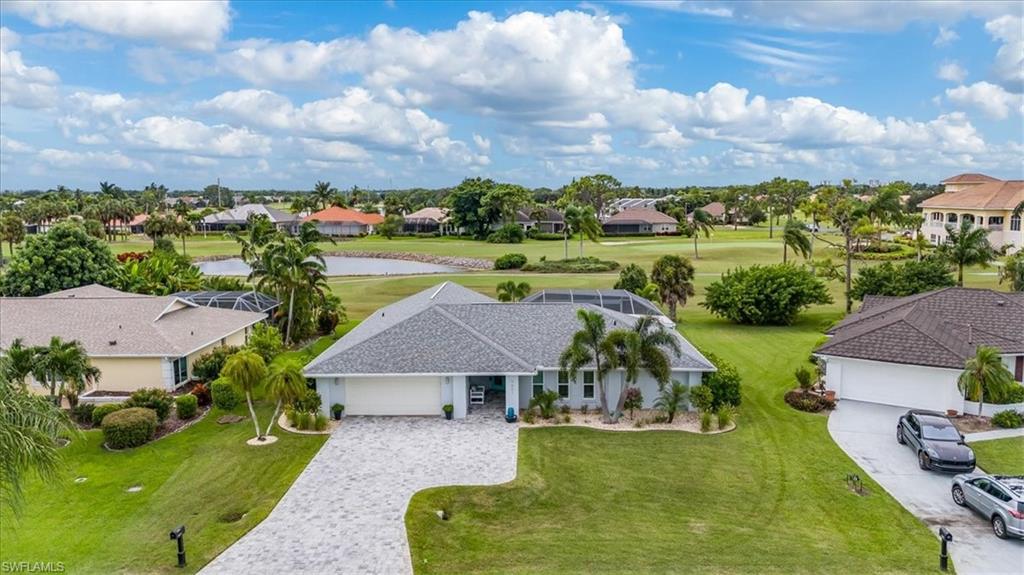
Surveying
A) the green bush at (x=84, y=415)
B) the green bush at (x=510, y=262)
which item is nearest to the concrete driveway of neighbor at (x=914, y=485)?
the green bush at (x=84, y=415)

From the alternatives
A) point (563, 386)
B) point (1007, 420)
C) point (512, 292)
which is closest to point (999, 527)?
point (1007, 420)

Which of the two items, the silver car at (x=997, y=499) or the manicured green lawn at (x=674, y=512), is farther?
the silver car at (x=997, y=499)

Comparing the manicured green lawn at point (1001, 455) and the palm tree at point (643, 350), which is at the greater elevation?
the palm tree at point (643, 350)

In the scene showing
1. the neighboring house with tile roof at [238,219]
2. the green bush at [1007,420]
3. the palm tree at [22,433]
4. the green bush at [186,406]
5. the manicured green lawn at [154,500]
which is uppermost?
the neighboring house with tile roof at [238,219]

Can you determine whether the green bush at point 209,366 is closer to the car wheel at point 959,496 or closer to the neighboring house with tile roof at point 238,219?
the car wheel at point 959,496

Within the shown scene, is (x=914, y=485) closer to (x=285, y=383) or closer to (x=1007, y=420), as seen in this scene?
(x=1007, y=420)

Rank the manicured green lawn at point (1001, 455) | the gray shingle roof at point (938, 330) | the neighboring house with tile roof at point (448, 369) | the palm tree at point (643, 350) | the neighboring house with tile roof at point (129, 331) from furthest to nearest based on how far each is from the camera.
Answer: the neighboring house with tile roof at point (129, 331) < the gray shingle roof at point (938, 330) < the neighboring house with tile roof at point (448, 369) < the palm tree at point (643, 350) < the manicured green lawn at point (1001, 455)
